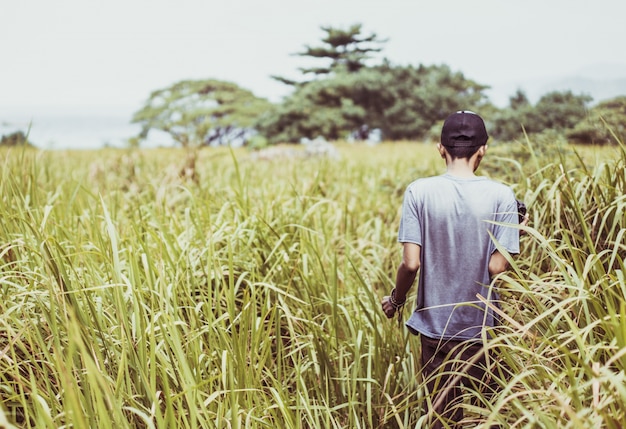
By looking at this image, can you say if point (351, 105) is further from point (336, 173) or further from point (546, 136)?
point (546, 136)

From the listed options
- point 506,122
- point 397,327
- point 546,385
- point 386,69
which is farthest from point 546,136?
point 386,69

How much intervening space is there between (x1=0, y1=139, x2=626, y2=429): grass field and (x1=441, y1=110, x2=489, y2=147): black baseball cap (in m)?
0.46

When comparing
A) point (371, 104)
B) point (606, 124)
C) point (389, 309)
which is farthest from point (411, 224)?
point (371, 104)

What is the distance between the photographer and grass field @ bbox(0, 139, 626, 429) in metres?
1.56

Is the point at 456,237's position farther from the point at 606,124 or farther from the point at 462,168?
the point at 606,124

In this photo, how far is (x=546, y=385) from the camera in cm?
164

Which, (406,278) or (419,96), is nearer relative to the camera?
(406,278)

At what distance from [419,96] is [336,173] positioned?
1633 centimetres

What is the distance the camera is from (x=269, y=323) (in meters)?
2.00

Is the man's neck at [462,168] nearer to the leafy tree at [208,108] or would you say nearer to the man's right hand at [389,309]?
the man's right hand at [389,309]

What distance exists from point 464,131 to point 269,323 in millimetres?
1046

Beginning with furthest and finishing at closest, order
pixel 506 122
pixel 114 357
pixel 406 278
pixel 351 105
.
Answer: pixel 351 105
pixel 506 122
pixel 406 278
pixel 114 357

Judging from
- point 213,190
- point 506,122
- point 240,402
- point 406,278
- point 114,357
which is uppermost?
point 506,122

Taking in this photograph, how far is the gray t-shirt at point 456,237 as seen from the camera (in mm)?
2018
